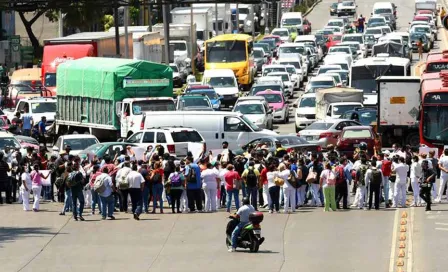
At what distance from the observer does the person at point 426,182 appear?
113 feet

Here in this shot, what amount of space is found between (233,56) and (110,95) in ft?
73.2

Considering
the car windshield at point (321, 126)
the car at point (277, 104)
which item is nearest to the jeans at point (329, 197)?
the car windshield at point (321, 126)

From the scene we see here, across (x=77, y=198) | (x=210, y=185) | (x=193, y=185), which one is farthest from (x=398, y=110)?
(x=77, y=198)

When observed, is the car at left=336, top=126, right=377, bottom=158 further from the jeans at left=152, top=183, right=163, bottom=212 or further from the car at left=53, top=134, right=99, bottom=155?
the jeans at left=152, top=183, right=163, bottom=212

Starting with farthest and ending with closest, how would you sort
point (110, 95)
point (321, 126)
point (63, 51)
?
point (63, 51) < point (110, 95) < point (321, 126)

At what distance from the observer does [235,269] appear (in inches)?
1070

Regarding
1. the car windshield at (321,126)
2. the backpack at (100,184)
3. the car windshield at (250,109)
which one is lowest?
the car windshield at (250,109)

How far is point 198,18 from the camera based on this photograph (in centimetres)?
9000

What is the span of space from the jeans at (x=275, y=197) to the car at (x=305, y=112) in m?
20.1

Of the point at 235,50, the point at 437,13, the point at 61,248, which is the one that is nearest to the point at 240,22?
the point at 437,13

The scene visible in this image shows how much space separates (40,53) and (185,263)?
206ft

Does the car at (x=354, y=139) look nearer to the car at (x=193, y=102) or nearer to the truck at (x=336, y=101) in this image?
the truck at (x=336, y=101)

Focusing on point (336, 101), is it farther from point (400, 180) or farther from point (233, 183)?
point (233, 183)

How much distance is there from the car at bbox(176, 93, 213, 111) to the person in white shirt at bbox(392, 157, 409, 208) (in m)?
19.4
